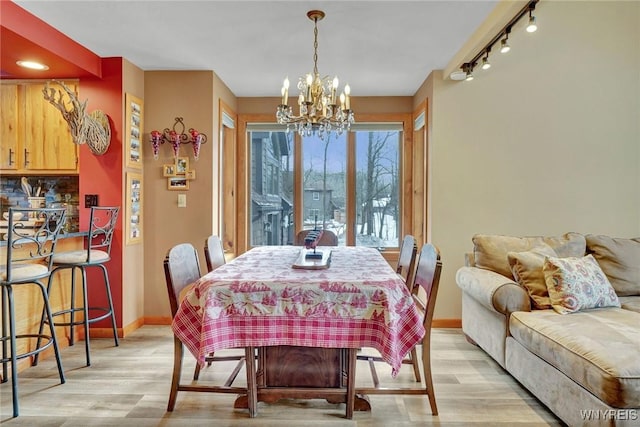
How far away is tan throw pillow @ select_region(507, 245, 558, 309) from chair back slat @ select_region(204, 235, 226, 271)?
205 centimetres

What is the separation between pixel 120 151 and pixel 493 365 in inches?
133

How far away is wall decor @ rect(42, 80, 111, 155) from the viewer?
3076 millimetres

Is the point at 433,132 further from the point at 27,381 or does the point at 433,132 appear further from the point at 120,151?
the point at 27,381

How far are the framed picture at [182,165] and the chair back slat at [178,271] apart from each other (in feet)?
5.17

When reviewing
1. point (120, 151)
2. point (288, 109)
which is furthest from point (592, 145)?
point (120, 151)

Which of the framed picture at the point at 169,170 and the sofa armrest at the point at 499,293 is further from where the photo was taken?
the framed picture at the point at 169,170

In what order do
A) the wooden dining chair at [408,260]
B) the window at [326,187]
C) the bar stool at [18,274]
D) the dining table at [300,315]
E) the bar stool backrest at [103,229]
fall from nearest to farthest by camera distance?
the dining table at [300,315], the bar stool at [18,274], the wooden dining chair at [408,260], the bar stool backrest at [103,229], the window at [326,187]

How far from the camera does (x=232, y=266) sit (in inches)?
94.8

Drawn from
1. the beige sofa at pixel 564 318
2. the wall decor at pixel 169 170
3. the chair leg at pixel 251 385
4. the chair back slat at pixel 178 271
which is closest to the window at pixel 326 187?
the wall decor at pixel 169 170

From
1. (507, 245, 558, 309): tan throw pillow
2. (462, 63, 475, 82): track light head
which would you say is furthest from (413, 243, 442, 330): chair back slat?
(462, 63, 475, 82): track light head

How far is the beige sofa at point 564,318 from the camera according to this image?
1812 mm

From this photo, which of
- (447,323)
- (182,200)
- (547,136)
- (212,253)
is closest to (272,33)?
(212,253)

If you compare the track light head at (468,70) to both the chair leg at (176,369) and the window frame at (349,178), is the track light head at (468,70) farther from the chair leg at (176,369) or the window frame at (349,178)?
the chair leg at (176,369)

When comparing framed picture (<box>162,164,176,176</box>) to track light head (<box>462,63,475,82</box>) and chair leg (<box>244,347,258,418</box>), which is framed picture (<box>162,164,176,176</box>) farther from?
track light head (<box>462,63,475,82</box>)
